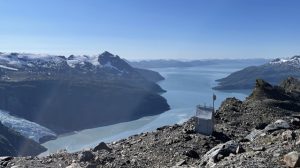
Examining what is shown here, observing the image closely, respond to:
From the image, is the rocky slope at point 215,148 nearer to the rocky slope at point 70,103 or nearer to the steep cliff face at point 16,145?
the steep cliff face at point 16,145

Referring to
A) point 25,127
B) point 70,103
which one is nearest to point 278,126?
point 25,127

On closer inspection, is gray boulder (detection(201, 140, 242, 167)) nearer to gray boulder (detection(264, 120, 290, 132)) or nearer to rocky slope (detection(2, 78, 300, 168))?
rocky slope (detection(2, 78, 300, 168))

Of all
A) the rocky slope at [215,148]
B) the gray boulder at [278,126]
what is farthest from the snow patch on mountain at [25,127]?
the gray boulder at [278,126]

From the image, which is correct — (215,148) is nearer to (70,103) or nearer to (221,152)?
(221,152)


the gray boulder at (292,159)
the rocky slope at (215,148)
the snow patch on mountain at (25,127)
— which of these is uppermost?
the gray boulder at (292,159)

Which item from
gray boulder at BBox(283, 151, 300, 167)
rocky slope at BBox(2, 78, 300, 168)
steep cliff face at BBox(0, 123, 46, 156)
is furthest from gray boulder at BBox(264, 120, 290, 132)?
steep cliff face at BBox(0, 123, 46, 156)
